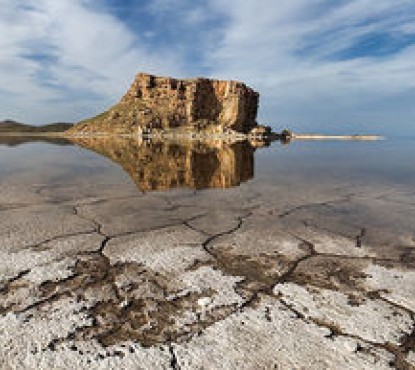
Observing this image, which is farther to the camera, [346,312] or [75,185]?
[75,185]

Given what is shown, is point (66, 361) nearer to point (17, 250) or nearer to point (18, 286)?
point (18, 286)

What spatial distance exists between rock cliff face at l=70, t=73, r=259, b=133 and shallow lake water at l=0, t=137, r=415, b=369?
83898 mm

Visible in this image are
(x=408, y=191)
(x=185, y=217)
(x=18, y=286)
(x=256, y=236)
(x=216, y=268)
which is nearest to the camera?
(x=18, y=286)

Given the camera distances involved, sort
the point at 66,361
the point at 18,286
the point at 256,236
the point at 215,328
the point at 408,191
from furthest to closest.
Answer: the point at 408,191, the point at 256,236, the point at 18,286, the point at 215,328, the point at 66,361

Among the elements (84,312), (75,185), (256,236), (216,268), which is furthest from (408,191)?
(84,312)

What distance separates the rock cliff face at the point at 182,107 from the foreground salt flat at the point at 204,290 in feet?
277

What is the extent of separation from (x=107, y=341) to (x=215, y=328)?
2.38 ft

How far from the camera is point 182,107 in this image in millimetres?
96438

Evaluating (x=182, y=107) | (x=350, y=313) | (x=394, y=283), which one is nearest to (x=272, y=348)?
(x=350, y=313)

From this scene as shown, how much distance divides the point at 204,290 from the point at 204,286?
0.08m

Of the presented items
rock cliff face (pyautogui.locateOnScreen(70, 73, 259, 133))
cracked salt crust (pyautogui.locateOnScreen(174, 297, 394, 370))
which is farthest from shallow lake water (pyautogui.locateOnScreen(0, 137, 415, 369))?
rock cliff face (pyautogui.locateOnScreen(70, 73, 259, 133))

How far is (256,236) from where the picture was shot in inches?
193

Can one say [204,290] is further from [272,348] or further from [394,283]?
[394,283]

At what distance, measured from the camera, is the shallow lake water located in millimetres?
2393
